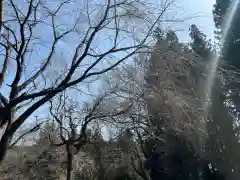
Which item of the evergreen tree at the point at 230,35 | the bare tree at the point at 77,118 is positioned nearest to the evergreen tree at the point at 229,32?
the evergreen tree at the point at 230,35

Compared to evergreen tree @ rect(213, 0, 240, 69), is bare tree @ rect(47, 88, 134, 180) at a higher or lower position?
lower

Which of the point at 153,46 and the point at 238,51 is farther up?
the point at 238,51

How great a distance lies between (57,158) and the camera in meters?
25.9

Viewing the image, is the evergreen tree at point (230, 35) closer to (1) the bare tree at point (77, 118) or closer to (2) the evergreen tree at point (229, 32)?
(2) the evergreen tree at point (229, 32)

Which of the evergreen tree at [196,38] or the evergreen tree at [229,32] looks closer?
the evergreen tree at [196,38]

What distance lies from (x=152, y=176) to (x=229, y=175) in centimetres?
575

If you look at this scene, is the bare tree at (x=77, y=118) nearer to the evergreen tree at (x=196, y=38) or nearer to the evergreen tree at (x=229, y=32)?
the evergreen tree at (x=196, y=38)

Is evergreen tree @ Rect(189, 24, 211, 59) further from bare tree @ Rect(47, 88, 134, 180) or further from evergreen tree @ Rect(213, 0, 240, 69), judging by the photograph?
evergreen tree @ Rect(213, 0, 240, 69)

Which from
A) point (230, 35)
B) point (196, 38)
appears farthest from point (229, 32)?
point (196, 38)

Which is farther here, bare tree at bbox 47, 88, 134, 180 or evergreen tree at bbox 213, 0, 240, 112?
evergreen tree at bbox 213, 0, 240, 112

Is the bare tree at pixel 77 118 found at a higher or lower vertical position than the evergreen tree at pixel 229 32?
lower

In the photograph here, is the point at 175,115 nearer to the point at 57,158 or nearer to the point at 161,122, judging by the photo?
the point at 161,122

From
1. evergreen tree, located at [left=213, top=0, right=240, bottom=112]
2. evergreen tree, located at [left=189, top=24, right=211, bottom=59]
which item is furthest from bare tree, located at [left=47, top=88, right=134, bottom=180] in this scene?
evergreen tree, located at [left=213, top=0, right=240, bottom=112]

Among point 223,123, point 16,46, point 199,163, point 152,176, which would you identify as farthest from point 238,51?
point 16,46
